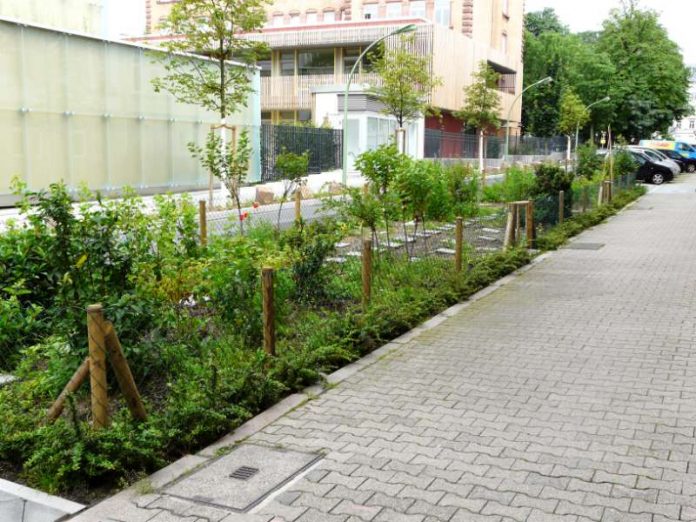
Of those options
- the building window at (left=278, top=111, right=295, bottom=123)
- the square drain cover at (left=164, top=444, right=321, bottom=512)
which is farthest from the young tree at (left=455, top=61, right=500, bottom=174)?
the square drain cover at (left=164, top=444, right=321, bottom=512)

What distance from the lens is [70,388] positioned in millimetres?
4832

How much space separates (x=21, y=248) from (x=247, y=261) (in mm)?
2077

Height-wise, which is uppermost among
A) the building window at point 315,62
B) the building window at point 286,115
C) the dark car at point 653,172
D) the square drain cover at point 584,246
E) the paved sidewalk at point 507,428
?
the building window at point 315,62

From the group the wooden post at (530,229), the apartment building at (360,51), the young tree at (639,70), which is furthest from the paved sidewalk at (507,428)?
the young tree at (639,70)

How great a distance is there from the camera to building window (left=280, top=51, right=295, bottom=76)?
4997cm

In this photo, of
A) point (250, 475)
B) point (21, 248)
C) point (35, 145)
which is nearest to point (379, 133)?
point (35, 145)

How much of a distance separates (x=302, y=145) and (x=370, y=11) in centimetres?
2782

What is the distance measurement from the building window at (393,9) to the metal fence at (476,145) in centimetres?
1042

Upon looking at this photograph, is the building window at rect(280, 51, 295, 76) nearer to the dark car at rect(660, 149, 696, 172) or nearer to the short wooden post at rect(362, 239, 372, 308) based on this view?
the dark car at rect(660, 149, 696, 172)

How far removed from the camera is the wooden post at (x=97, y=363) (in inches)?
182

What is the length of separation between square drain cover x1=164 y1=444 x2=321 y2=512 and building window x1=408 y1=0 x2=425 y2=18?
52.9 metres

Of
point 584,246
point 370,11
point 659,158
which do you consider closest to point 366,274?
point 584,246

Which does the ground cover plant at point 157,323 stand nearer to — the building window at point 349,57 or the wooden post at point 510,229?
the wooden post at point 510,229

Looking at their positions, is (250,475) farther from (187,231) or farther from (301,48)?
(301,48)
